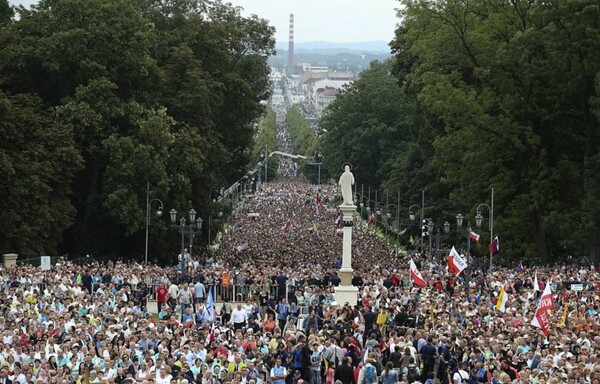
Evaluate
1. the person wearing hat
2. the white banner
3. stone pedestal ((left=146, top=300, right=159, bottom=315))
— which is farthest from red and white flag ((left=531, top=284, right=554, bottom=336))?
the white banner

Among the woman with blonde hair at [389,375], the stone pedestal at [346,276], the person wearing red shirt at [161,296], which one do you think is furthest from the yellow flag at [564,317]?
the person wearing red shirt at [161,296]

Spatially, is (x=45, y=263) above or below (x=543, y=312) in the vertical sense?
below

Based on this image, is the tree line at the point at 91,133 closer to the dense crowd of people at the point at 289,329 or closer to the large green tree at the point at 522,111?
the dense crowd of people at the point at 289,329

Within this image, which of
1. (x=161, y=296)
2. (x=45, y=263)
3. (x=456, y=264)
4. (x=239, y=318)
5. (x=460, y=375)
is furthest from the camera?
(x=45, y=263)

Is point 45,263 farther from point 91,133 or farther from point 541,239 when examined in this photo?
point 541,239

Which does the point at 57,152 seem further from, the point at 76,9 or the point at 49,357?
the point at 49,357

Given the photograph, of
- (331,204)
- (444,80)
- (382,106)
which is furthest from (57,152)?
(331,204)

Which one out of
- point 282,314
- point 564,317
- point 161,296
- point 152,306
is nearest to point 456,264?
point 282,314
